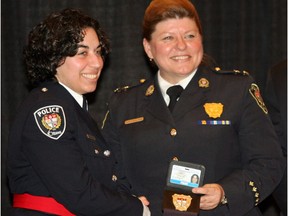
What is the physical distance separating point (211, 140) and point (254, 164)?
223 mm

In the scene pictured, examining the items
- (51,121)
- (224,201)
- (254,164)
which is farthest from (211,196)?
(51,121)

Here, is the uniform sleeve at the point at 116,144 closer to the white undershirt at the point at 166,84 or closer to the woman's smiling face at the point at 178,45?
the white undershirt at the point at 166,84

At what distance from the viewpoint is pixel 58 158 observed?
220 cm

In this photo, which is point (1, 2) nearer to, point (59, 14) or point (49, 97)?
point (59, 14)

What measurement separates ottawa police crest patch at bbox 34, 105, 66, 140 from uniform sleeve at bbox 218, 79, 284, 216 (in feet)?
2.49

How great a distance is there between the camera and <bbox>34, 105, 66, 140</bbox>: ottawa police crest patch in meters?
2.20

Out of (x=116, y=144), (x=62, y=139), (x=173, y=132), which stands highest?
(x=62, y=139)

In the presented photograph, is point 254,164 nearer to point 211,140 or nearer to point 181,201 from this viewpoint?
point 211,140

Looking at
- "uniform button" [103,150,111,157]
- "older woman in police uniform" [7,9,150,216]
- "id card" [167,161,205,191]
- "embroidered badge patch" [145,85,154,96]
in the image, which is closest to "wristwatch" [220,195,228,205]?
"id card" [167,161,205,191]

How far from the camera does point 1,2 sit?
3.68 metres

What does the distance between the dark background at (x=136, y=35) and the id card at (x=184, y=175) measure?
1.57 metres

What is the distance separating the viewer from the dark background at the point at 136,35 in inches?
144

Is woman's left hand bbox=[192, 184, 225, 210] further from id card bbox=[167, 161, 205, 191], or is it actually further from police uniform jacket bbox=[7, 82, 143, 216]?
police uniform jacket bbox=[7, 82, 143, 216]

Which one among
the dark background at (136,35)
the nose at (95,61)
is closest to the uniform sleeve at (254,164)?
the nose at (95,61)
